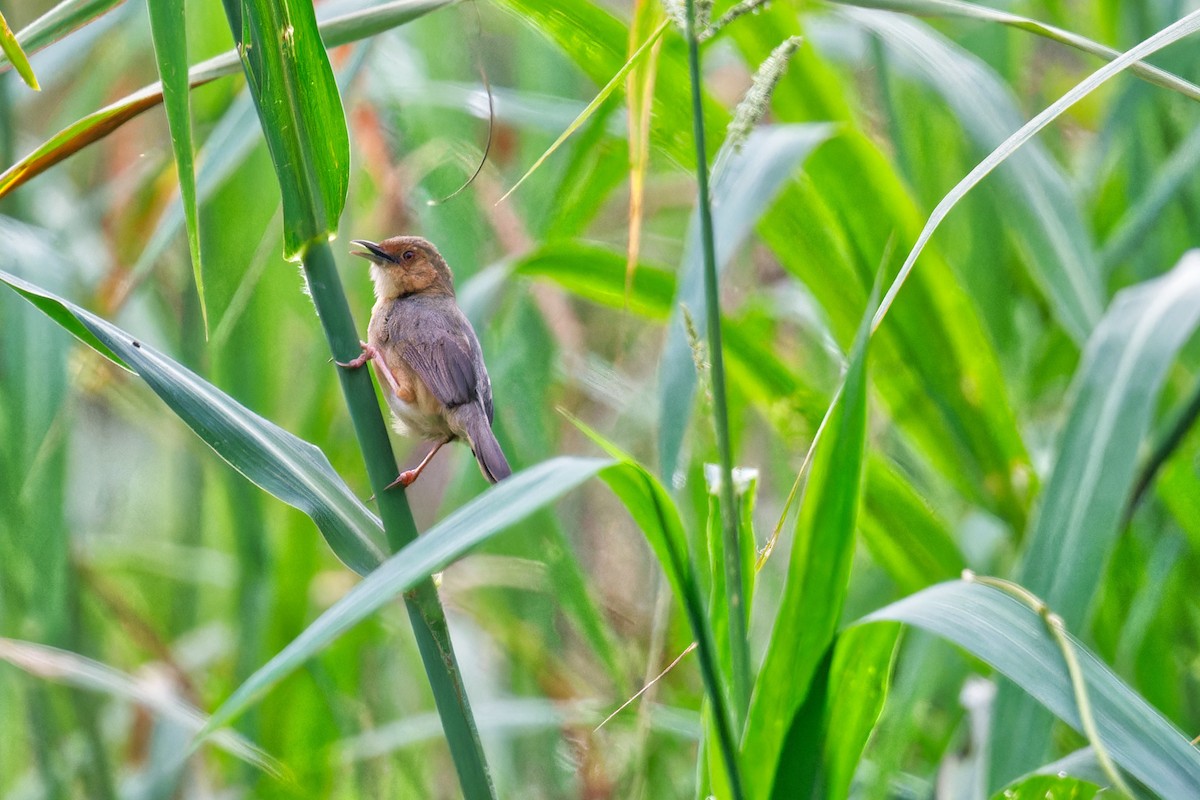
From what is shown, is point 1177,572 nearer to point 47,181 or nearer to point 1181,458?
point 1181,458

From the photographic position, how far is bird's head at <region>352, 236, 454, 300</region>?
1.76 meters

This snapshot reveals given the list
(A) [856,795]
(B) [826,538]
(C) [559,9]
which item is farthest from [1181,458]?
(C) [559,9]

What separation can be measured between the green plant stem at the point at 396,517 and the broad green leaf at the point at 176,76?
9 centimetres

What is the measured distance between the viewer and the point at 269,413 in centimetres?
215

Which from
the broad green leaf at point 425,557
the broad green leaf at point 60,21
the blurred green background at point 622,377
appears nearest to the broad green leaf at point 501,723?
the blurred green background at point 622,377

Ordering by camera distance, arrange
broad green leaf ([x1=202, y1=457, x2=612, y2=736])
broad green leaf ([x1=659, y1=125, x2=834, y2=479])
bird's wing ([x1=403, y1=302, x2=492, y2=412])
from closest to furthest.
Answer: broad green leaf ([x1=202, y1=457, x2=612, y2=736]) < broad green leaf ([x1=659, y1=125, x2=834, y2=479]) < bird's wing ([x1=403, y1=302, x2=492, y2=412])

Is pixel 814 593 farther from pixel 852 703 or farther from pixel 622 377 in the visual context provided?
pixel 622 377

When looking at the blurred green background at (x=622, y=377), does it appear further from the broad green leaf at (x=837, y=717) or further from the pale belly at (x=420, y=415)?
the pale belly at (x=420, y=415)

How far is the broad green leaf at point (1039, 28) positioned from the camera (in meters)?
0.89

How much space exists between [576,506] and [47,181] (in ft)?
5.47

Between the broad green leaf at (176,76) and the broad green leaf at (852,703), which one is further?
the broad green leaf at (852,703)

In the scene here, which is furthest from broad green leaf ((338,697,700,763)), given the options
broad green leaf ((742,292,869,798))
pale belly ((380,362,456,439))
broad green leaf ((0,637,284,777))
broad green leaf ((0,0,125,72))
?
broad green leaf ((0,0,125,72))

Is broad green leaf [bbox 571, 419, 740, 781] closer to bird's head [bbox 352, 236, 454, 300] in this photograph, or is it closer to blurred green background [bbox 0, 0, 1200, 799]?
blurred green background [bbox 0, 0, 1200, 799]

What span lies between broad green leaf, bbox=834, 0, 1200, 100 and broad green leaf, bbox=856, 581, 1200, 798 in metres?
0.43
